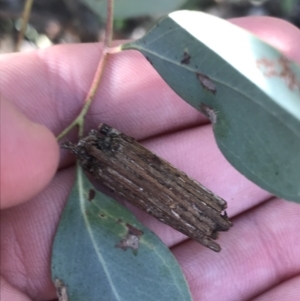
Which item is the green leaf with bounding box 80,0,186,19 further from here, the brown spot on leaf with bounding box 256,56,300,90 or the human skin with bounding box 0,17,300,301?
the brown spot on leaf with bounding box 256,56,300,90

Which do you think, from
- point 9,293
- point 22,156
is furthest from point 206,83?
point 9,293

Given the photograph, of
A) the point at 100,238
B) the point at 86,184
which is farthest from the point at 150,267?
the point at 86,184

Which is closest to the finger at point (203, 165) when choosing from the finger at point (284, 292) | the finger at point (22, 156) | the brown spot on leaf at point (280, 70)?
the finger at point (284, 292)

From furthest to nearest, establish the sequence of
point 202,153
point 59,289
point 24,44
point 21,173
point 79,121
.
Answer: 1. point 24,44
2. point 202,153
3. point 79,121
4. point 59,289
5. point 21,173

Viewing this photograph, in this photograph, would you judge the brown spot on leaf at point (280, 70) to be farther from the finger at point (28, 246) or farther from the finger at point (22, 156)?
the finger at point (28, 246)

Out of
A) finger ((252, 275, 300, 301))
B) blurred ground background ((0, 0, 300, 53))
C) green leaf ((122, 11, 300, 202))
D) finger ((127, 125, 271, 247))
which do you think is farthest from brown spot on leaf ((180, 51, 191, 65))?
blurred ground background ((0, 0, 300, 53))

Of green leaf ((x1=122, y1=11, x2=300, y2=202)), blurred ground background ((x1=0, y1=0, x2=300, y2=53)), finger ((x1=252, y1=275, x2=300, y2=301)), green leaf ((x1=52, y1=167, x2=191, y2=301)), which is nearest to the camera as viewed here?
green leaf ((x1=122, y1=11, x2=300, y2=202))

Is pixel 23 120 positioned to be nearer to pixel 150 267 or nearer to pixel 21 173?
pixel 21 173
